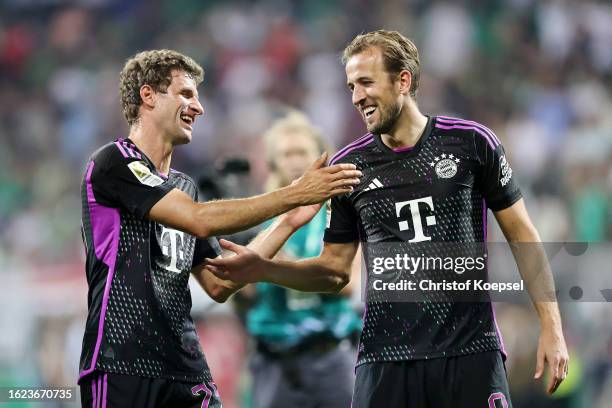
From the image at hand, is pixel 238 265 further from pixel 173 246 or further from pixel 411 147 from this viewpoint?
pixel 411 147

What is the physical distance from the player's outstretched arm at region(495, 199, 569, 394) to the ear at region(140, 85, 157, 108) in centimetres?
158

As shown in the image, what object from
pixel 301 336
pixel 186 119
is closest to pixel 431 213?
pixel 186 119

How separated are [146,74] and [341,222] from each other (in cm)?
109

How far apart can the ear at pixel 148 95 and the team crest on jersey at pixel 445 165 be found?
1246mm

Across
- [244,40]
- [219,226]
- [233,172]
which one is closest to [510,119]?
[244,40]

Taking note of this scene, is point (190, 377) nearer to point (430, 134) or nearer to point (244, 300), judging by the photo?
point (430, 134)

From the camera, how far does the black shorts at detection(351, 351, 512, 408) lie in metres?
3.85

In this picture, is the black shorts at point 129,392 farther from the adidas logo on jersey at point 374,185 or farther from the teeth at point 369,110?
the teeth at point 369,110

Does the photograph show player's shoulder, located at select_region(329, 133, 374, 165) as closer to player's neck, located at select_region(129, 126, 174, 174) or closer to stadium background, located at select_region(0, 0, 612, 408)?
player's neck, located at select_region(129, 126, 174, 174)

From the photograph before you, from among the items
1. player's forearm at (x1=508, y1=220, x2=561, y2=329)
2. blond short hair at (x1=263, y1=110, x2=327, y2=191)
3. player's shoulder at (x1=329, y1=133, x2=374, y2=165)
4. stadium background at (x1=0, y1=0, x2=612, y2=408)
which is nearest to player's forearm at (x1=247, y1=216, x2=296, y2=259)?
player's shoulder at (x1=329, y1=133, x2=374, y2=165)

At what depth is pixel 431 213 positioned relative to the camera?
4020mm

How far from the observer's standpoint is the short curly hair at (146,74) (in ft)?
13.8

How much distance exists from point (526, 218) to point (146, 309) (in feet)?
5.37

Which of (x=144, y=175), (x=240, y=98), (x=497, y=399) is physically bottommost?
(x=497, y=399)
